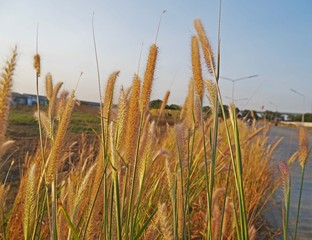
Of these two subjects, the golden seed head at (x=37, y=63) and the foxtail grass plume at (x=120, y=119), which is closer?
the foxtail grass plume at (x=120, y=119)

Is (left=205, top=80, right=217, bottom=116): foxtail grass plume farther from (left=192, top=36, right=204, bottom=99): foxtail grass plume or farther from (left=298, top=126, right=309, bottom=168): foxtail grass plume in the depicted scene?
(left=298, top=126, right=309, bottom=168): foxtail grass plume

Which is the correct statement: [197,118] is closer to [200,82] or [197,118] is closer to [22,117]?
[200,82]

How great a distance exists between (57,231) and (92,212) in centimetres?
9

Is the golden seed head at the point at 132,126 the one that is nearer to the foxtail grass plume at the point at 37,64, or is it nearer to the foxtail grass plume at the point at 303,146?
the foxtail grass plume at the point at 37,64

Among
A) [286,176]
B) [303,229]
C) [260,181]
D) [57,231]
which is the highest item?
[286,176]

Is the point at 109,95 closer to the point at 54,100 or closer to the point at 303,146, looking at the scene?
the point at 54,100

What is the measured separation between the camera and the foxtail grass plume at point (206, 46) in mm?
806

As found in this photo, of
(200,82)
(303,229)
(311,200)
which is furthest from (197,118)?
(311,200)

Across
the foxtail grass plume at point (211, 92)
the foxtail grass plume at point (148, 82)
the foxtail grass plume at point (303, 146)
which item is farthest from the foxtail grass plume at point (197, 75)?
the foxtail grass plume at point (303, 146)

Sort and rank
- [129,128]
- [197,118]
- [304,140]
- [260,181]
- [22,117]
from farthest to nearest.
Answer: [22,117] < [260,181] < [197,118] < [304,140] < [129,128]

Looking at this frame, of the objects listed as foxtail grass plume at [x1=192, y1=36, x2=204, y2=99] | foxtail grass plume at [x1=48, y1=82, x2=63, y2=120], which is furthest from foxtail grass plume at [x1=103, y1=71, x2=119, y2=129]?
foxtail grass plume at [x1=48, y1=82, x2=63, y2=120]

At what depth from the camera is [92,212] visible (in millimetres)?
751

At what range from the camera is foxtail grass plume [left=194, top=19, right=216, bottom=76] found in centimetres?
81

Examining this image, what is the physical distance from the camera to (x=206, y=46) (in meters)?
0.85
